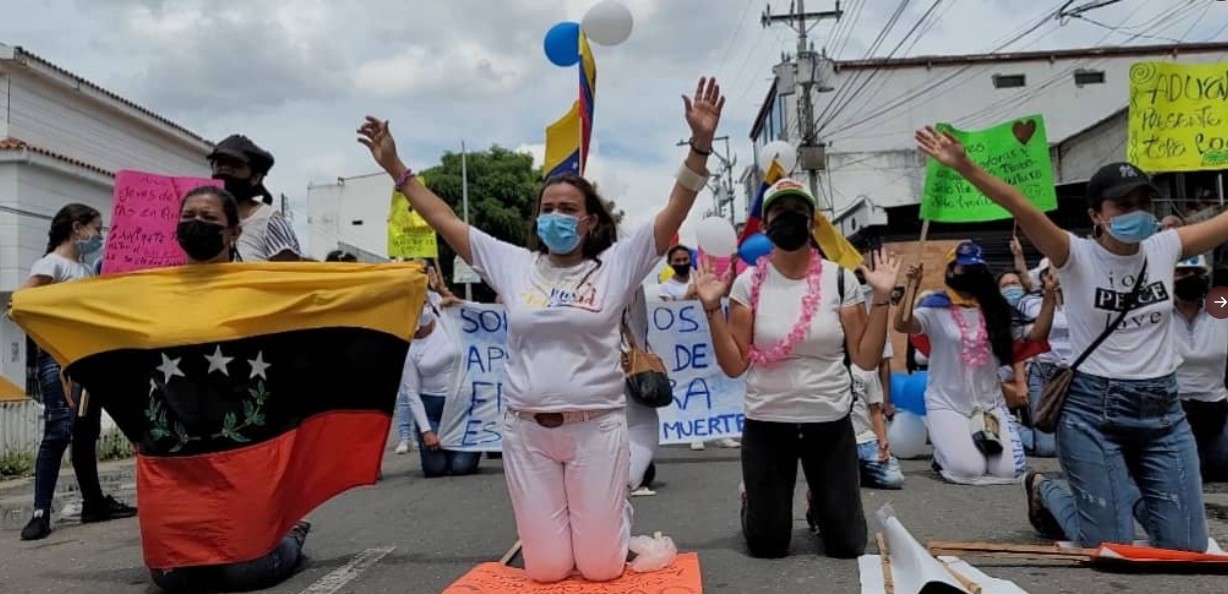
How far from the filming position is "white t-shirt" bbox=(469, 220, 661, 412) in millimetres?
4117

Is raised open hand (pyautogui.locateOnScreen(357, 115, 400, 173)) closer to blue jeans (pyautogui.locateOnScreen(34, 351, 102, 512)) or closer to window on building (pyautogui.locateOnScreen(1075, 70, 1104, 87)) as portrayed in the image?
blue jeans (pyautogui.locateOnScreen(34, 351, 102, 512))

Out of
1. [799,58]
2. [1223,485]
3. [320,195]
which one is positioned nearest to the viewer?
[1223,485]

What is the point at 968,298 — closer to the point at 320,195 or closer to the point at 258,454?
the point at 258,454

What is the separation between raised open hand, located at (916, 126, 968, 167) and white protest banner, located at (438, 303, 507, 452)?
4773 mm

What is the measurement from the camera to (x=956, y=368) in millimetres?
7602

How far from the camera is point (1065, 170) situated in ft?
76.6

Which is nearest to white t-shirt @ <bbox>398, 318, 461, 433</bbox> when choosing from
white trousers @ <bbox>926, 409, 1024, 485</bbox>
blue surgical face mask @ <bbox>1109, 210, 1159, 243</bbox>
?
white trousers @ <bbox>926, 409, 1024, 485</bbox>

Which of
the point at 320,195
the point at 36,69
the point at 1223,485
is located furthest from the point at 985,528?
the point at 320,195

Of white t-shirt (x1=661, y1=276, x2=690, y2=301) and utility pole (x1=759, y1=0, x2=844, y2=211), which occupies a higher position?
utility pole (x1=759, y1=0, x2=844, y2=211)

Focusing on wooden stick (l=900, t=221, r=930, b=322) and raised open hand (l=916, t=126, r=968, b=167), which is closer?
raised open hand (l=916, t=126, r=968, b=167)

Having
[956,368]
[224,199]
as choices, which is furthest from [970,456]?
[224,199]

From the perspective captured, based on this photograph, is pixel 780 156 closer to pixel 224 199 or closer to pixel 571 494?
pixel 571 494

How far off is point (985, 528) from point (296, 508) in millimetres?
3719

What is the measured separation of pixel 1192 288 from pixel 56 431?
295 inches
